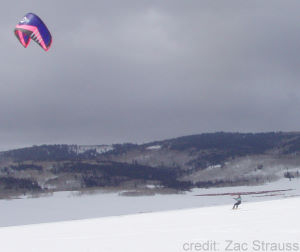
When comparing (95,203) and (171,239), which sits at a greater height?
(171,239)

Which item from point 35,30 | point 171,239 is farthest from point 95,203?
point 171,239

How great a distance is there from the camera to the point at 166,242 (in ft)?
55.8

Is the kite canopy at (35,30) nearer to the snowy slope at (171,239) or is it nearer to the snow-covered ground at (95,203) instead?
the snowy slope at (171,239)

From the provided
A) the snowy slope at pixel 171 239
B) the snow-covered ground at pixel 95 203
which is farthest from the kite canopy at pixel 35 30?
the snow-covered ground at pixel 95 203

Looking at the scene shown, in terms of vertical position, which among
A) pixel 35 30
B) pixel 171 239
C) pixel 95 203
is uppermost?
pixel 35 30

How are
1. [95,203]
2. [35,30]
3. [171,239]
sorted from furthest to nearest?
[95,203], [35,30], [171,239]

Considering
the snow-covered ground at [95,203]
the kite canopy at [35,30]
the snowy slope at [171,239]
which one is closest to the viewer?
the snowy slope at [171,239]

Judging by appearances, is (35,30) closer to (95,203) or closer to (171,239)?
(171,239)

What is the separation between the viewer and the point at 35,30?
31141 millimetres

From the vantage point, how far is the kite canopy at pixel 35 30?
31.0 meters

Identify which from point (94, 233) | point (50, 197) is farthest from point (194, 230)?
point (50, 197)

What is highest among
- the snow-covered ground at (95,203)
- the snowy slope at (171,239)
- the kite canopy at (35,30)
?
the kite canopy at (35,30)

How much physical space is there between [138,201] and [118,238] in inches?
5066

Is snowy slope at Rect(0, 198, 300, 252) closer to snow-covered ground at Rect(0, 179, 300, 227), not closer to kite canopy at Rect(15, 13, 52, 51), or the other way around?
kite canopy at Rect(15, 13, 52, 51)
